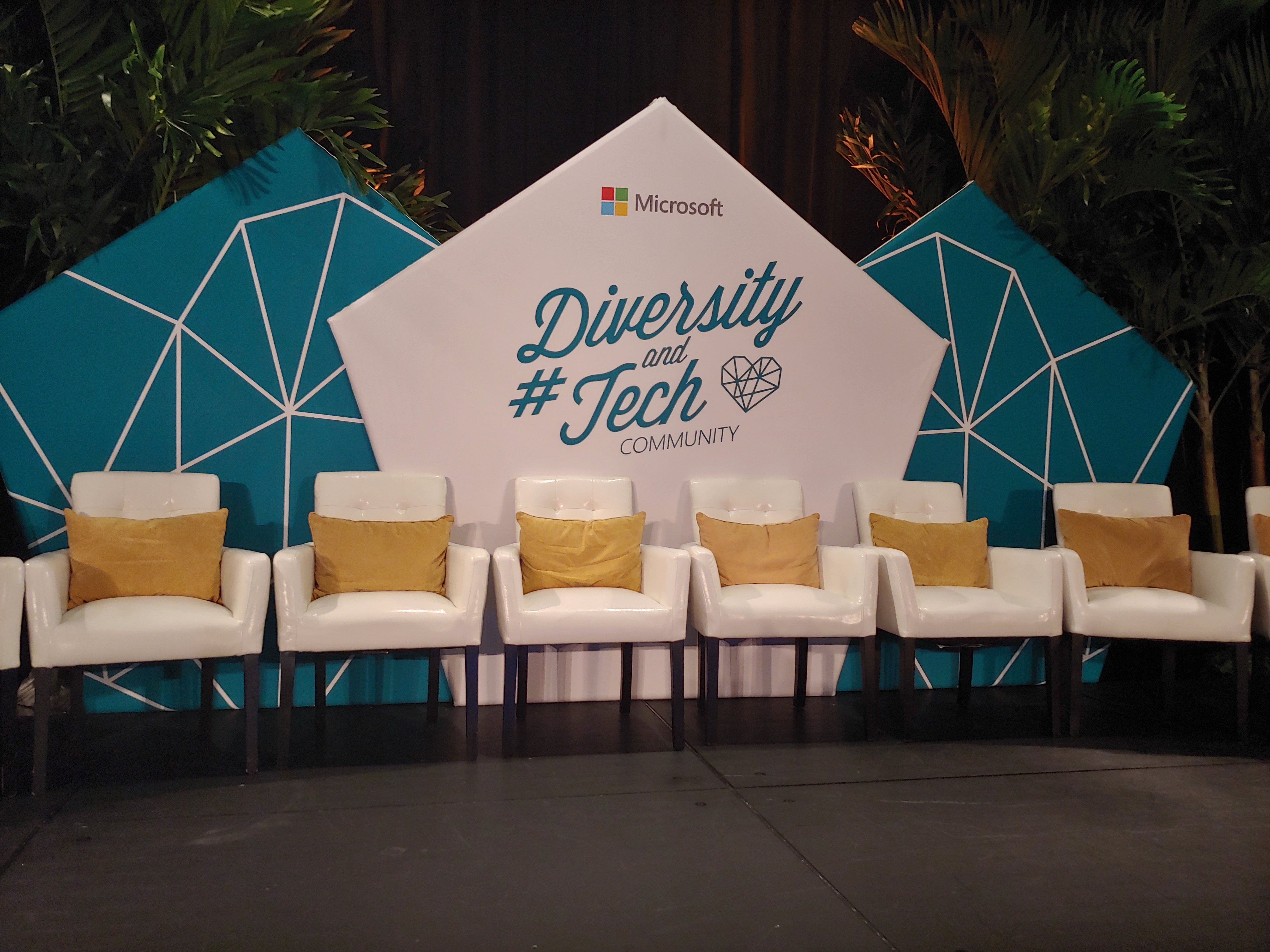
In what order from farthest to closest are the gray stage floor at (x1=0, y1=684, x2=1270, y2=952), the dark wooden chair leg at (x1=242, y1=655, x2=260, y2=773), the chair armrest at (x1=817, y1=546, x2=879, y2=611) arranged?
the chair armrest at (x1=817, y1=546, x2=879, y2=611)
the dark wooden chair leg at (x1=242, y1=655, x2=260, y2=773)
the gray stage floor at (x1=0, y1=684, x2=1270, y2=952)

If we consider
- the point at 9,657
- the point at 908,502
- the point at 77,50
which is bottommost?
the point at 9,657

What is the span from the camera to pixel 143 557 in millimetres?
3047

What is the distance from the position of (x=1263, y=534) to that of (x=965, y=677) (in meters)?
1.35

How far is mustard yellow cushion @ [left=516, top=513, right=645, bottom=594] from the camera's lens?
11.1 ft

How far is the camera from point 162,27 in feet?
12.3

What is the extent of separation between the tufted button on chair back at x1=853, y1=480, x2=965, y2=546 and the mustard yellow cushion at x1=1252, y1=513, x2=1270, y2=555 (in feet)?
3.90

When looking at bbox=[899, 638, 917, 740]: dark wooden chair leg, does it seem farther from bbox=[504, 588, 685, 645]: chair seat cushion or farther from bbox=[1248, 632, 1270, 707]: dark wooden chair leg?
bbox=[1248, 632, 1270, 707]: dark wooden chair leg

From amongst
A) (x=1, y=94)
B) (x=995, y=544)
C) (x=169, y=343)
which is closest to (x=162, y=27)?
(x=1, y=94)

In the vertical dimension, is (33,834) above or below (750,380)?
below

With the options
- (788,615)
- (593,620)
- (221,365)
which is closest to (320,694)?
(593,620)

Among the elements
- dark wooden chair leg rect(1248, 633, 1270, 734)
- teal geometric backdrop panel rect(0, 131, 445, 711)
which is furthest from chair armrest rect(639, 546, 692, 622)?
dark wooden chair leg rect(1248, 633, 1270, 734)

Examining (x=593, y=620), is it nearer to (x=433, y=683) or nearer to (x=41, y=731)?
(x=433, y=683)

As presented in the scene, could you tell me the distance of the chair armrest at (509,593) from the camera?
310cm

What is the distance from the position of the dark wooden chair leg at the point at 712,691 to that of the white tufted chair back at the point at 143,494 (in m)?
1.78
